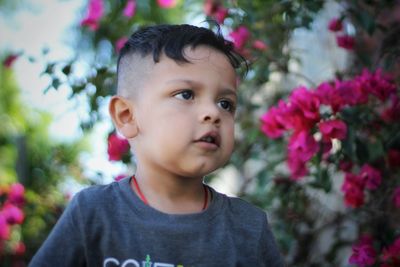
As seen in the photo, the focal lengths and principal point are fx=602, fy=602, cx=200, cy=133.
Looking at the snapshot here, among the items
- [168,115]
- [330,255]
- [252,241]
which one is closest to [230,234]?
[252,241]

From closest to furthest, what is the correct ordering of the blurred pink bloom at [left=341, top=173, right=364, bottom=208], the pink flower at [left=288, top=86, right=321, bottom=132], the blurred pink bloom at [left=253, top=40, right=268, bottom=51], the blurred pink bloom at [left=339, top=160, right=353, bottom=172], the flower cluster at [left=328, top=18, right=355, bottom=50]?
the pink flower at [left=288, top=86, right=321, bottom=132]
the blurred pink bloom at [left=341, top=173, right=364, bottom=208]
the blurred pink bloom at [left=339, top=160, right=353, bottom=172]
the flower cluster at [left=328, top=18, right=355, bottom=50]
the blurred pink bloom at [left=253, top=40, right=268, bottom=51]

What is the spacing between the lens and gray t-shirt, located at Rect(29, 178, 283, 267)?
149 centimetres

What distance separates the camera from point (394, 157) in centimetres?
244

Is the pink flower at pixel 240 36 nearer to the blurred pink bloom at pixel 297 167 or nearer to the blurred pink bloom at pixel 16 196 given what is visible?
the blurred pink bloom at pixel 297 167

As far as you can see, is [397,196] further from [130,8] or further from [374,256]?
[130,8]

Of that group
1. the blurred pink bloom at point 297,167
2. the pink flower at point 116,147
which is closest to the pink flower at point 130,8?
the pink flower at point 116,147

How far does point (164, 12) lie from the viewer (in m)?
6.46

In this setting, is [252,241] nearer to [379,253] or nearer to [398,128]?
[379,253]

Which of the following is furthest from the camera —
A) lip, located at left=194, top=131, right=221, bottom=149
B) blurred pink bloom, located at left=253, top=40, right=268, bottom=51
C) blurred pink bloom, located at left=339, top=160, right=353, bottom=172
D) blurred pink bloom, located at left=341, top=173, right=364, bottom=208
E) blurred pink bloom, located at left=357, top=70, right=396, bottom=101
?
blurred pink bloom, located at left=253, top=40, right=268, bottom=51

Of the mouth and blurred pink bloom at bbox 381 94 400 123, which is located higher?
blurred pink bloom at bbox 381 94 400 123

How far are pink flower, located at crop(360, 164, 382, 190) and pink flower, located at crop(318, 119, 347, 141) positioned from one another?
33cm

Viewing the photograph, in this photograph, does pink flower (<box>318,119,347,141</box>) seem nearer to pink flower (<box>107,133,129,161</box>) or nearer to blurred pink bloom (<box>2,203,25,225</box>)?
pink flower (<box>107,133,129,161</box>)

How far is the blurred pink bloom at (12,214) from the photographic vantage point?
316 centimetres

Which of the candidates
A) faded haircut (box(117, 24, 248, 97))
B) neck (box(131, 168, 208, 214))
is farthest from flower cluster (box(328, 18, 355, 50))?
neck (box(131, 168, 208, 214))
